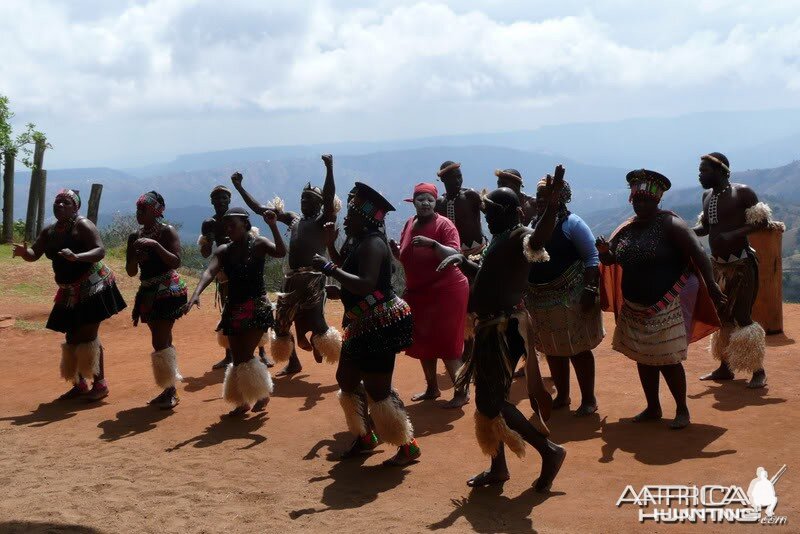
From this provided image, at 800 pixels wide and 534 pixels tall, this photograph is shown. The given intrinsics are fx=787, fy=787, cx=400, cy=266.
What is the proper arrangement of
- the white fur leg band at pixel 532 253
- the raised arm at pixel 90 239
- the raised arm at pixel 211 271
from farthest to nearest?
the raised arm at pixel 90 239
the raised arm at pixel 211 271
the white fur leg band at pixel 532 253

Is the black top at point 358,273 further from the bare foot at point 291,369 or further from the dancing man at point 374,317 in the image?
the bare foot at point 291,369

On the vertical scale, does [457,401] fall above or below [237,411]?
above

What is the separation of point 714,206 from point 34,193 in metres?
20.9

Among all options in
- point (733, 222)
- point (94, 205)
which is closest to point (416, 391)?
point (733, 222)

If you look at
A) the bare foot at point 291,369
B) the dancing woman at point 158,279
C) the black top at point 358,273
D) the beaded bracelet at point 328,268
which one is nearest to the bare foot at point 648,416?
the black top at point 358,273

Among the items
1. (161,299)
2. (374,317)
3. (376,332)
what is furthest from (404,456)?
(161,299)

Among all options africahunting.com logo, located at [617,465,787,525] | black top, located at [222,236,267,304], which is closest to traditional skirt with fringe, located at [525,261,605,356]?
africahunting.com logo, located at [617,465,787,525]

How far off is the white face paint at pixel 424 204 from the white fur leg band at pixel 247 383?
7.04 feet

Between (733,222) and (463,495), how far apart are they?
14.1 ft

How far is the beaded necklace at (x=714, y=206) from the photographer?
Result: 795cm

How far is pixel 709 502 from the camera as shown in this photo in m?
5.04

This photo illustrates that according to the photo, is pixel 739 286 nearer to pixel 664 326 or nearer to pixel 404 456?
pixel 664 326

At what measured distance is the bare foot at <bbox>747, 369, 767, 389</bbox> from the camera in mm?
7758

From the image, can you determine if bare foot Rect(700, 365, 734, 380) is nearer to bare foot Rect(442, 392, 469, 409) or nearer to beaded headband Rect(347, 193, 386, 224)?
bare foot Rect(442, 392, 469, 409)
